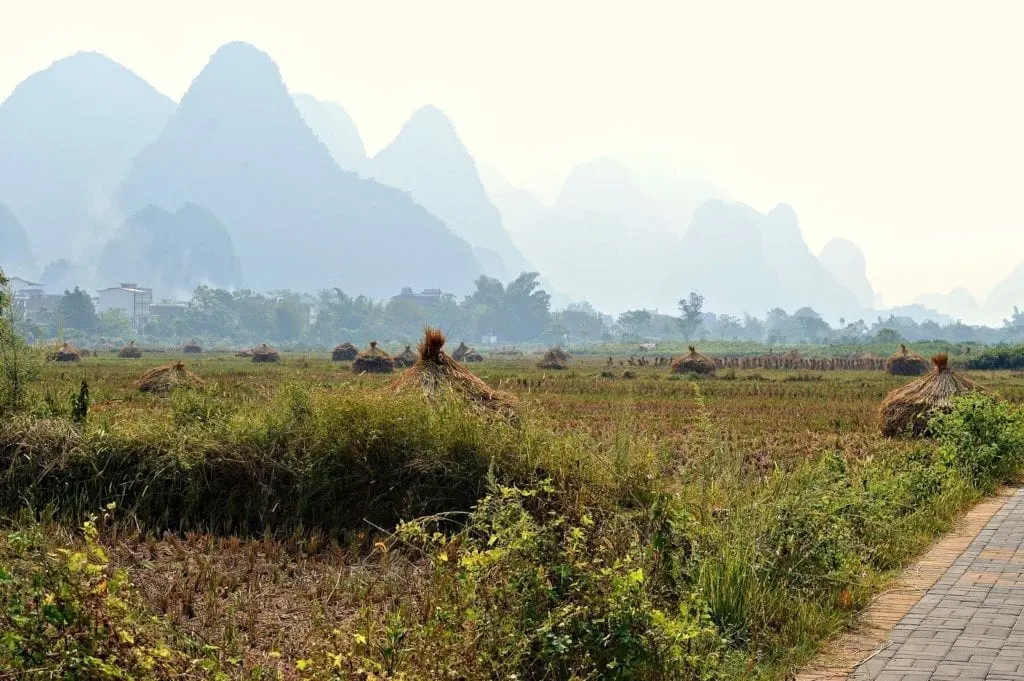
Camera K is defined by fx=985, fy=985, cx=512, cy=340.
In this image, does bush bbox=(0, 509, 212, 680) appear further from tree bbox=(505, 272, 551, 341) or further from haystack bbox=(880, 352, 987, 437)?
tree bbox=(505, 272, 551, 341)

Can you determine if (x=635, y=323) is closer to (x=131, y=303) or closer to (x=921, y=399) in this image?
(x=131, y=303)

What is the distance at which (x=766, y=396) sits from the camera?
30.8 m

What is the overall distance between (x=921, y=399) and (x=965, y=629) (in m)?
13.2

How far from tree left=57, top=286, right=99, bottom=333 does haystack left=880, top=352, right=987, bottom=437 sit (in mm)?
119537

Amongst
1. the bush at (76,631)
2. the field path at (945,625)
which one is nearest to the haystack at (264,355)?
the field path at (945,625)

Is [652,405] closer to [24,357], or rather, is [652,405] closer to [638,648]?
[24,357]

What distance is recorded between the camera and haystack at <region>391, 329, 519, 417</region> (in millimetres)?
11961

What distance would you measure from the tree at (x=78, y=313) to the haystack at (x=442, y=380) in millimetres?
120822

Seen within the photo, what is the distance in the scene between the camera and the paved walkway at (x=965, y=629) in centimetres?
523

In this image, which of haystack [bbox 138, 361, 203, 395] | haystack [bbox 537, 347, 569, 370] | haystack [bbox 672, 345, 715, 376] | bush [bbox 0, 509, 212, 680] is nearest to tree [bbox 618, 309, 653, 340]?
haystack [bbox 537, 347, 569, 370]

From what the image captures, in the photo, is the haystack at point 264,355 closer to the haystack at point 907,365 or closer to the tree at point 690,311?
the haystack at point 907,365

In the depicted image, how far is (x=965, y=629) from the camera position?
A: 6023mm

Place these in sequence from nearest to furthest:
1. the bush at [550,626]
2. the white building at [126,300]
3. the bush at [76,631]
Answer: the bush at [76,631] < the bush at [550,626] < the white building at [126,300]

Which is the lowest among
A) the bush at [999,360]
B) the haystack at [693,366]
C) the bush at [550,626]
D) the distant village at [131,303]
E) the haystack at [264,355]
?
the haystack at [264,355]
